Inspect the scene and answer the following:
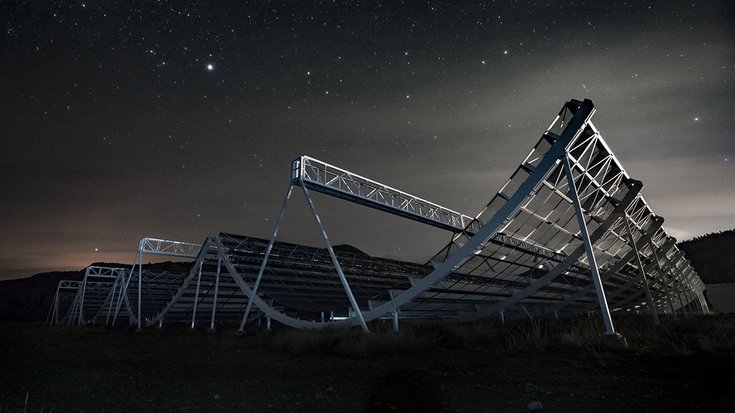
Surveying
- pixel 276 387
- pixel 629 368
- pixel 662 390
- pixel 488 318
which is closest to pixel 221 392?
pixel 276 387

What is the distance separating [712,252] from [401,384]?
128 meters

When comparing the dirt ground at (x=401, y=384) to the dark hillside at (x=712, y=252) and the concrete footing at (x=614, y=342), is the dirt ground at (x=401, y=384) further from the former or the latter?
the dark hillside at (x=712, y=252)

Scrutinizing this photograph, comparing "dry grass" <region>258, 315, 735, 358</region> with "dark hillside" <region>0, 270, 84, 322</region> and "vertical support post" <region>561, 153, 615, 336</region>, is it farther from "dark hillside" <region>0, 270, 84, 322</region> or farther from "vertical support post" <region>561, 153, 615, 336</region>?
"dark hillside" <region>0, 270, 84, 322</region>

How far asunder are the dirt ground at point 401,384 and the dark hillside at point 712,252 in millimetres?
92890

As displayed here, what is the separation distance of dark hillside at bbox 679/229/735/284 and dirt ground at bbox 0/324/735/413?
305 ft

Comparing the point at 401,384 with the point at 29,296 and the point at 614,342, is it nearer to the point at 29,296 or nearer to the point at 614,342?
the point at 614,342

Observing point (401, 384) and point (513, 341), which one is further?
point (513, 341)

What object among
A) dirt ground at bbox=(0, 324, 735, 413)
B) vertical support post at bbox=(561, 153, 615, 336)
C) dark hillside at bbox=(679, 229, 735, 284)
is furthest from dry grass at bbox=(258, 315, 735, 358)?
dark hillside at bbox=(679, 229, 735, 284)

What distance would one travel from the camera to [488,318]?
18594 millimetres

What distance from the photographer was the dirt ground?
16.6 feet

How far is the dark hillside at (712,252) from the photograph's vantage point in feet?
273

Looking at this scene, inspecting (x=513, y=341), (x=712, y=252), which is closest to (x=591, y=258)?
(x=513, y=341)

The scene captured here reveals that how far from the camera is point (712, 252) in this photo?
95.9 meters

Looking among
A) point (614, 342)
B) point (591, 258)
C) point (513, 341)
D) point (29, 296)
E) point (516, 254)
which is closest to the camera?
point (614, 342)
